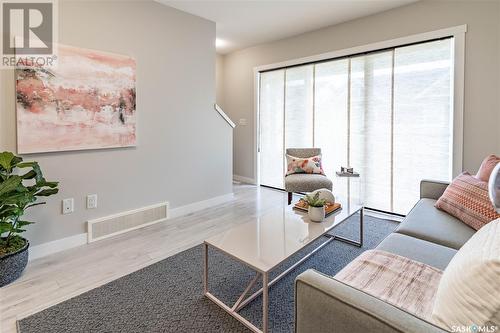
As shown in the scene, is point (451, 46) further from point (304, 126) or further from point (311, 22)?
point (304, 126)

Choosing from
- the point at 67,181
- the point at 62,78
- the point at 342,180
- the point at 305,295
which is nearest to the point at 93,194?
the point at 67,181

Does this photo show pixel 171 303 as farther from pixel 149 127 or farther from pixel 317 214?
pixel 149 127

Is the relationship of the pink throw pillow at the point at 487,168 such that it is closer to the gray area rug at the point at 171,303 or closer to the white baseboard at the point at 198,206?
the gray area rug at the point at 171,303

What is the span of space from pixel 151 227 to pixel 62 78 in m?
1.69

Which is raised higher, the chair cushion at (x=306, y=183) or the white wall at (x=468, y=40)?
the white wall at (x=468, y=40)

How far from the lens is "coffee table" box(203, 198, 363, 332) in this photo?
1.49 m

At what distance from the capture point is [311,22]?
378 cm

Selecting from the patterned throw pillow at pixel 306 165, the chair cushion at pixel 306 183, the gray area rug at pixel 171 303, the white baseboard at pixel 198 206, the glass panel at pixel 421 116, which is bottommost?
the gray area rug at pixel 171 303

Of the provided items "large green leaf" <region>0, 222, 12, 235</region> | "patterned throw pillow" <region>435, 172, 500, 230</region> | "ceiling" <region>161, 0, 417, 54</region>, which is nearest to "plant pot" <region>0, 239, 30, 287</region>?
"large green leaf" <region>0, 222, 12, 235</region>

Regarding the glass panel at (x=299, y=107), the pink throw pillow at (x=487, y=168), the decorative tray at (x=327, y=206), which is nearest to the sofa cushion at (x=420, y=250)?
the decorative tray at (x=327, y=206)

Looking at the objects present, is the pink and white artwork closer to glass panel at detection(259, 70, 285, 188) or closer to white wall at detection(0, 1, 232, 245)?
white wall at detection(0, 1, 232, 245)

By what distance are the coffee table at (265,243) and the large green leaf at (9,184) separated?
4.48 feet

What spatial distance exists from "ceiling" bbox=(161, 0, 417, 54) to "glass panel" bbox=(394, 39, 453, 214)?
2.20ft

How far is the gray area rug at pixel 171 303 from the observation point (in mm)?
1588
